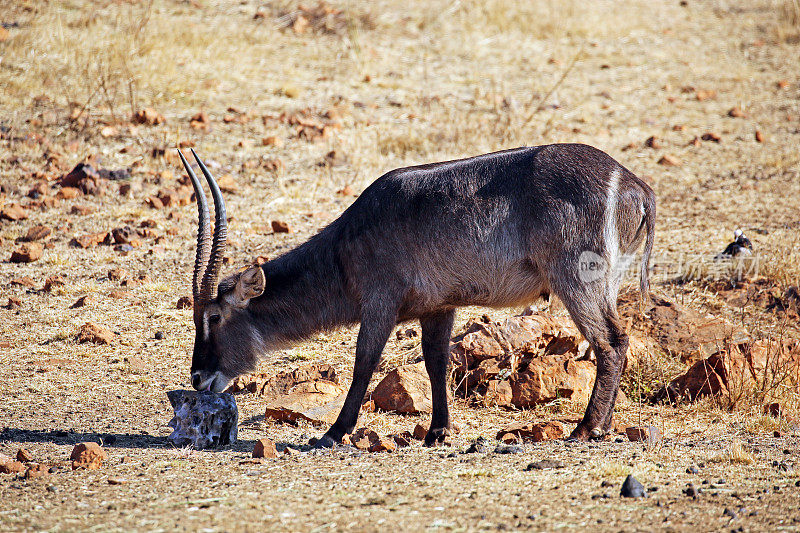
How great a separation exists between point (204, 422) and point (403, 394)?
1.32 metres

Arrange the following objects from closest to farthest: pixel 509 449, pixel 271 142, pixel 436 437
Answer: pixel 509 449 < pixel 436 437 < pixel 271 142

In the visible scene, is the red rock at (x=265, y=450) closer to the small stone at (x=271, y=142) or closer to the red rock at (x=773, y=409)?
the red rock at (x=773, y=409)

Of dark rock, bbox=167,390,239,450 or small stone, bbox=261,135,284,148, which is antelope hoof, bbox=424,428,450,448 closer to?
dark rock, bbox=167,390,239,450

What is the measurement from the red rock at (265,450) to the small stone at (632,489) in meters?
1.69

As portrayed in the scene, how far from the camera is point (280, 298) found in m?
5.28

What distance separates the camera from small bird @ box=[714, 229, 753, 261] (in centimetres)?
751

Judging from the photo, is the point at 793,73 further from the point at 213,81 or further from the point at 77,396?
the point at 77,396

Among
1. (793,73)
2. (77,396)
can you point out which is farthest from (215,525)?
(793,73)

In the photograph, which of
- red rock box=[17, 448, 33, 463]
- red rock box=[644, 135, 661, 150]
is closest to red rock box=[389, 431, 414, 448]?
red rock box=[17, 448, 33, 463]

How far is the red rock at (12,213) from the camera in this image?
8.42 m

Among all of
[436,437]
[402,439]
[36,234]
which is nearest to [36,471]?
[402,439]

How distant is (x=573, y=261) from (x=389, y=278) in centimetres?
100

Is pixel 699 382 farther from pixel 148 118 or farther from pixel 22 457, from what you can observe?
pixel 148 118

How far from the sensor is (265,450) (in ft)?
14.4
